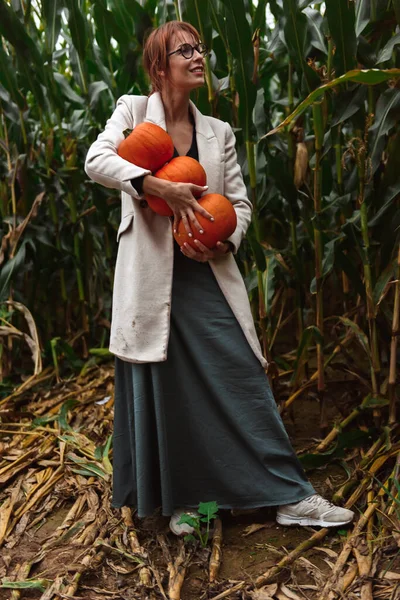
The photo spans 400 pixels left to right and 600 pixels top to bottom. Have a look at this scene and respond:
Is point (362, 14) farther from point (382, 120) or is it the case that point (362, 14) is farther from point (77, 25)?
point (77, 25)

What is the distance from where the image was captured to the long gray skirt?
2.22m

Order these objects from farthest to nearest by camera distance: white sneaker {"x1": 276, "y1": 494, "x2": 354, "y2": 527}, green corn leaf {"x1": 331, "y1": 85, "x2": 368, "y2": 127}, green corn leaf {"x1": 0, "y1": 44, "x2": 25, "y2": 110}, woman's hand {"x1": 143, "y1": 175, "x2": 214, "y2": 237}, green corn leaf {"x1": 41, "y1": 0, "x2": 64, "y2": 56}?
1. green corn leaf {"x1": 0, "y1": 44, "x2": 25, "y2": 110}
2. green corn leaf {"x1": 41, "y1": 0, "x2": 64, "y2": 56}
3. green corn leaf {"x1": 331, "y1": 85, "x2": 368, "y2": 127}
4. white sneaker {"x1": 276, "y1": 494, "x2": 354, "y2": 527}
5. woman's hand {"x1": 143, "y1": 175, "x2": 214, "y2": 237}

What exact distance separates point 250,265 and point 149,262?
1295 mm

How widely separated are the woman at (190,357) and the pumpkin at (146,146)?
0.10m

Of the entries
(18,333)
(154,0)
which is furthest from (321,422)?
(154,0)

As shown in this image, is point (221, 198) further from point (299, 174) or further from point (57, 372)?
point (57, 372)

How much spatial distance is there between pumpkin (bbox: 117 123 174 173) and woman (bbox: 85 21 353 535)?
99mm

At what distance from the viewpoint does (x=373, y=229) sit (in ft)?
8.70

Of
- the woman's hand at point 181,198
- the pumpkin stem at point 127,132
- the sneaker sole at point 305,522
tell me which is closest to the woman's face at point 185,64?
the pumpkin stem at point 127,132

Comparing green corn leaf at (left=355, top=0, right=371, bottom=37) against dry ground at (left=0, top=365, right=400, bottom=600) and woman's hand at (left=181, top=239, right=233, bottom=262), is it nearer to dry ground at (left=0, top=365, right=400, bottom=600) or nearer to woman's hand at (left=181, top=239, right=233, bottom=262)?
woman's hand at (left=181, top=239, right=233, bottom=262)

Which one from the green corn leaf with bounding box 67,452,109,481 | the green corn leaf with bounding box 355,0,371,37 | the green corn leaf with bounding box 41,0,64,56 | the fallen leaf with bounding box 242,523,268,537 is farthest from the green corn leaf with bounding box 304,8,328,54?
the green corn leaf with bounding box 67,452,109,481

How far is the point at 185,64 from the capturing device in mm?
2076

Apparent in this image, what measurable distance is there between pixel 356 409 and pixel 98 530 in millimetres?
1211

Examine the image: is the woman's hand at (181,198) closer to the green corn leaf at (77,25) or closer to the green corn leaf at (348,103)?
the green corn leaf at (348,103)
